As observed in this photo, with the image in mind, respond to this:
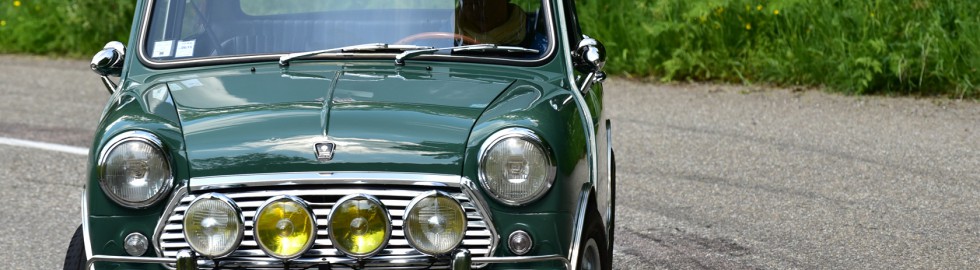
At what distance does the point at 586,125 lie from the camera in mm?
4691

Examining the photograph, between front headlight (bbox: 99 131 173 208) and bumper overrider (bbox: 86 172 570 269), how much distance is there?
0.20 ft

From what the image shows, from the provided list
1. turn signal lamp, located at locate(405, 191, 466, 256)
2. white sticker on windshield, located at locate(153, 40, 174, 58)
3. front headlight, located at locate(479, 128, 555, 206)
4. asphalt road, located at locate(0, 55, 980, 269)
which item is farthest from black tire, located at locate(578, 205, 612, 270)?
white sticker on windshield, located at locate(153, 40, 174, 58)

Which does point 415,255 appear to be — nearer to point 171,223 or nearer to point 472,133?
point 472,133

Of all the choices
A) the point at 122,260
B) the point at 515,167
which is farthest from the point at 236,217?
the point at 515,167

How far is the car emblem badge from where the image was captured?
4.14 meters

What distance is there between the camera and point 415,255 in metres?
4.15

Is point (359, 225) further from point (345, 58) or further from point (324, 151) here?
point (345, 58)

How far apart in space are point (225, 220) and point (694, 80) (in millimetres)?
7808

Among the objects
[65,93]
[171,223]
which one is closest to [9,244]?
[171,223]

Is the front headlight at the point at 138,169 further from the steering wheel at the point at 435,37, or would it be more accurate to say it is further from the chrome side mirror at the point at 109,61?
the steering wheel at the point at 435,37

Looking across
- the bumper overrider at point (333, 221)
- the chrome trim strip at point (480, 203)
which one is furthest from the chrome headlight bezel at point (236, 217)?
the chrome trim strip at point (480, 203)

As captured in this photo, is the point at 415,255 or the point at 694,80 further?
the point at 694,80

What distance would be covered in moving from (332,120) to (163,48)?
1.17 m

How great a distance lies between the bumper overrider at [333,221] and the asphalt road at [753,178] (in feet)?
6.83
